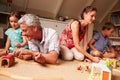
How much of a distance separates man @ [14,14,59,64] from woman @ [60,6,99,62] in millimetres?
331

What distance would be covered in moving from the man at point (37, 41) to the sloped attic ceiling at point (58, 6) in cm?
203

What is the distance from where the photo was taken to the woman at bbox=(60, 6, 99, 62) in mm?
1736

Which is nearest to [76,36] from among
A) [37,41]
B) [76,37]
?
[76,37]

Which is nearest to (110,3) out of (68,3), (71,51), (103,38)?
(68,3)

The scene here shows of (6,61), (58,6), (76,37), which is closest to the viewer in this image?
(6,61)

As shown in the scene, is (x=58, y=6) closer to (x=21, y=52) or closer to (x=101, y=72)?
(x=21, y=52)

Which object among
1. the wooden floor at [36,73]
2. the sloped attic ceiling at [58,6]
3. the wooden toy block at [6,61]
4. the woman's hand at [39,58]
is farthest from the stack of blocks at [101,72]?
the sloped attic ceiling at [58,6]

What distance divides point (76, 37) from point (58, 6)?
1.86 metres

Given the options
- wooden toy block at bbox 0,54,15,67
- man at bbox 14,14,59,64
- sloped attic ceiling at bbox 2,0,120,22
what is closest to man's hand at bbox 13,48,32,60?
man at bbox 14,14,59,64

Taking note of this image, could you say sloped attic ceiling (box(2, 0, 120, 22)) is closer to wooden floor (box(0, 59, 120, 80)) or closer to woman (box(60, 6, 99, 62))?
woman (box(60, 6, 99, 62))

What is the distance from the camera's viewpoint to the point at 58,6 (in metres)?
3.47

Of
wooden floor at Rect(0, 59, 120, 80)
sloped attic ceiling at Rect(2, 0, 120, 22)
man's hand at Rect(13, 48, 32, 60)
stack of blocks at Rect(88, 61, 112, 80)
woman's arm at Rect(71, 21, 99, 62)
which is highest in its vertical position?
sloped attic ceiling at Rect(2, 0, 120, 22)

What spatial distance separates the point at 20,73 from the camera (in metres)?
1.05

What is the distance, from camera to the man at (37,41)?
4.24 ft
